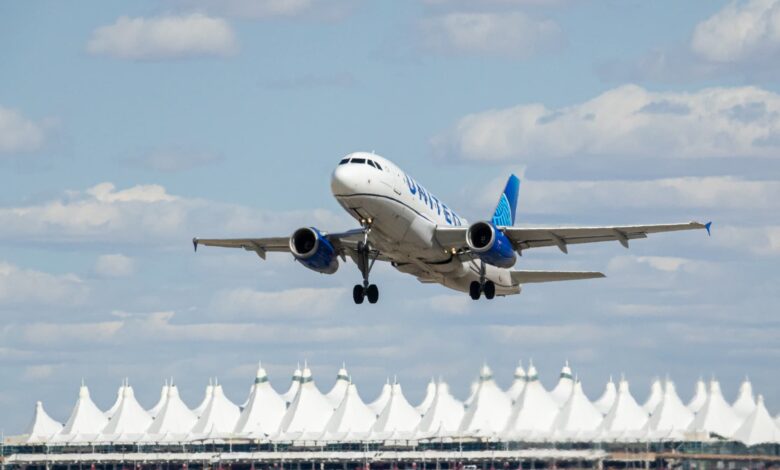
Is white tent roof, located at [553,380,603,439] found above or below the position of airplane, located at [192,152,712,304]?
above

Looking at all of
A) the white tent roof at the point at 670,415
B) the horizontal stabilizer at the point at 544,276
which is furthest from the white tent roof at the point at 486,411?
the horizontal stabilizer at the point at 544,276

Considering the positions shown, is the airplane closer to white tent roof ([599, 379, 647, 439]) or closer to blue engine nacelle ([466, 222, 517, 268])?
blue engine nacelle ([466, 222, 517, 268])

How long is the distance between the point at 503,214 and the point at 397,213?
21.3 meters

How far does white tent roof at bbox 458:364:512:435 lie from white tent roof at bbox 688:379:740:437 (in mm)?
33449

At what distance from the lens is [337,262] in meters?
75.2

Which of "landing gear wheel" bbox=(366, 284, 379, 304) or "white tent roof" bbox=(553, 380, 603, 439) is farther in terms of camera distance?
"white tent roof" bbox=(553, 380, 603, 439)

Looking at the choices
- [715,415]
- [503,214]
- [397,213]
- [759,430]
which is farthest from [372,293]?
[715,415]

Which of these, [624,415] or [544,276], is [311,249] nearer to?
[544,276]

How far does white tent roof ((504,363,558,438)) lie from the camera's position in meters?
185

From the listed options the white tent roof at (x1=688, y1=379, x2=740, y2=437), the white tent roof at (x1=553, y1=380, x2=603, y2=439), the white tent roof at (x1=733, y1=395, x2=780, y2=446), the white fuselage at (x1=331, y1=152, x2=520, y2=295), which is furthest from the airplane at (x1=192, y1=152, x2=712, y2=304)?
the white tent roof at (x1=553, y1=380, x2=603, y2=439)

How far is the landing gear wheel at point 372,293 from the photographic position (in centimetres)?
7531

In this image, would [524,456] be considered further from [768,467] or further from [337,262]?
[337,262]

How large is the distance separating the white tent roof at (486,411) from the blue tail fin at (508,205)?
9203 cm

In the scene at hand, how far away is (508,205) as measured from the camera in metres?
92.1
